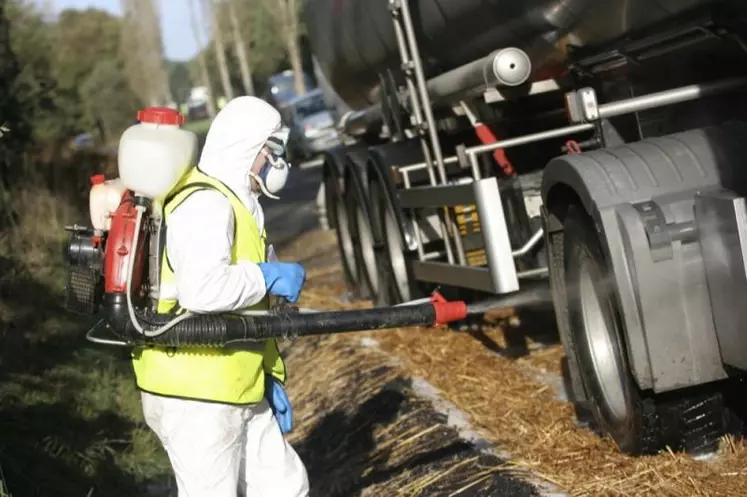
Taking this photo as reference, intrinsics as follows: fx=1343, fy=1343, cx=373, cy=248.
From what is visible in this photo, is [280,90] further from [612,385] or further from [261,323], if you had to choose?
[261,323]

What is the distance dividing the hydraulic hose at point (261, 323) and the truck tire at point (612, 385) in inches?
31.9

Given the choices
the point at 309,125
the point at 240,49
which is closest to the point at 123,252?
the point at 309,125

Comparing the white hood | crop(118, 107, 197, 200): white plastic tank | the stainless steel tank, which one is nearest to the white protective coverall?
the white hood

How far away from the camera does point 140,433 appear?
810 cm

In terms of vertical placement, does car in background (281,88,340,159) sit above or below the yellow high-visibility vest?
above

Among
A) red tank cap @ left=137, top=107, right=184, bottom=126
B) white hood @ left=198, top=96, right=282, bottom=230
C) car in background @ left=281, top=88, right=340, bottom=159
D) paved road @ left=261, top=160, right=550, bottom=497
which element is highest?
car in background @ left=281, top=88, right=340, bottom=159

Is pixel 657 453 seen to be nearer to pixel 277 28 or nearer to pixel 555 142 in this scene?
pixel 555 142

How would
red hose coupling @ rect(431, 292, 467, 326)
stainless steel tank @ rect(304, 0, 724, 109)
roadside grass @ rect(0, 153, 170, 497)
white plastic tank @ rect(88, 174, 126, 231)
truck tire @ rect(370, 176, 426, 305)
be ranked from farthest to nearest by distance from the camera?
1. truck tire @ rect(370, 176, 426, 305)
2. roadside grass @ rect(0, 153, 170, 497)
3. stainless steel tank @ rect(304, 0, 724, 109)
4. red hose coupling @ rect(431, 292, 467, 326)
5. white plastic tank @ rect(88, 174, 126, 231)

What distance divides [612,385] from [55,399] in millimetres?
3853

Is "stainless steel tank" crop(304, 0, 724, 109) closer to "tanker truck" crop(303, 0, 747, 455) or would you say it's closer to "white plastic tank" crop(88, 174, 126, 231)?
"tanker truck" crop(303, 0, 747, 455)

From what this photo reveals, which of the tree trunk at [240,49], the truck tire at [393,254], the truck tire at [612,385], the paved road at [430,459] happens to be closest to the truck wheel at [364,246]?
the truck tire at [393,254]

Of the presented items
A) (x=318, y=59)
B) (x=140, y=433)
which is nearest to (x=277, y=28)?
(x=318, y=59)

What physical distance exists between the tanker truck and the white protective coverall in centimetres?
143

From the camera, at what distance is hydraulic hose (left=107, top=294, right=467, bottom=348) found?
15.3 feet
